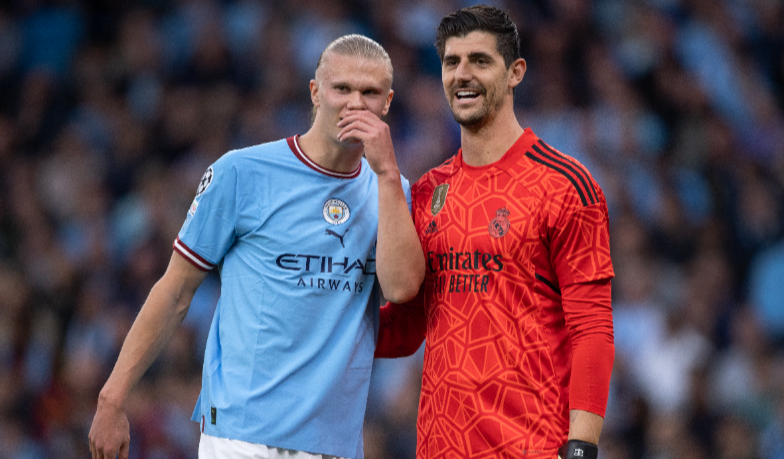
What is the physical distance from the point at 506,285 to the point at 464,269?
0.59 ft

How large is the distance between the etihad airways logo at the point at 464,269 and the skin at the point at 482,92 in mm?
395

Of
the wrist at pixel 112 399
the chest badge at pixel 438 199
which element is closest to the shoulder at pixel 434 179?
the chest badge at pixel 438 199

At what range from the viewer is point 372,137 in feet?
11.6

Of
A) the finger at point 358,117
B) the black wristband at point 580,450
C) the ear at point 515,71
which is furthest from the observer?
the ear at point 515,71

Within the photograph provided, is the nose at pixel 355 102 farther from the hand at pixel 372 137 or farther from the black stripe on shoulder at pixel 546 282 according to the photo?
the black stripe on shoulder at pixel 546 282

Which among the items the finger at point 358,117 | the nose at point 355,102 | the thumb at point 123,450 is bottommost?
the thumb at point 123,450

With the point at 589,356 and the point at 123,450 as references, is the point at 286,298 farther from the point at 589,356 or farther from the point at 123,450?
the point at 589,356

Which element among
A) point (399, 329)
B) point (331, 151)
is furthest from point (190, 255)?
point (399, 329)

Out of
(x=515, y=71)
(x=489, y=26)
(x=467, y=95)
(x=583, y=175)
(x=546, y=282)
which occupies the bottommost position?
(x=546, y=282)

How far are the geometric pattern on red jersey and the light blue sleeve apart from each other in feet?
2.80

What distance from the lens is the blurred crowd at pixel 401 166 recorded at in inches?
273

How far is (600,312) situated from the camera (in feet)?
10.9

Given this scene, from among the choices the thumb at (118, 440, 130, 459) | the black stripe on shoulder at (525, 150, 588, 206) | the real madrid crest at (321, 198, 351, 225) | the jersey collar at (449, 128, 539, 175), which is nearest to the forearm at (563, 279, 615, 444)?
the black stripe on shoulder at (525, 150, 588, 206)

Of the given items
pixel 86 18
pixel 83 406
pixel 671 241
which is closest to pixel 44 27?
pixel 86 18
